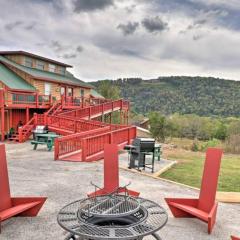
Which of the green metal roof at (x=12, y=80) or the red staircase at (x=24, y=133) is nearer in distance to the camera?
the red staircase at (x=24, y=133)

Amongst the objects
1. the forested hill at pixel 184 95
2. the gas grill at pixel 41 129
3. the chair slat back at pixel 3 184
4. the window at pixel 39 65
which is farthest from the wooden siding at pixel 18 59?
→ the forested hill at pixel 184 95

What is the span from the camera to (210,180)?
5.45 metres

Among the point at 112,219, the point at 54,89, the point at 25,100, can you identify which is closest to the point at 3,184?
the point at 112,219

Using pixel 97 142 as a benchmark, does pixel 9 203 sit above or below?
below

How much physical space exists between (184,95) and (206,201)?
339 feet

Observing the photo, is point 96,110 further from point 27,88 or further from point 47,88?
point 27,88

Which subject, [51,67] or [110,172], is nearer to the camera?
[110,172]

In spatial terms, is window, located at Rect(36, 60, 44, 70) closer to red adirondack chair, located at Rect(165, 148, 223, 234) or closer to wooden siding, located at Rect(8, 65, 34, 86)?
wooden siding, located at Rect(8, 65, 34, 86)

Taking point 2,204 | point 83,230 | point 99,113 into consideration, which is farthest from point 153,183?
point 99,113

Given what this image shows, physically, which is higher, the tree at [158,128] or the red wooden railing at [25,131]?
the red wooden railing at [25,131]

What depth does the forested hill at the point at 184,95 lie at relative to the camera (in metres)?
96.7

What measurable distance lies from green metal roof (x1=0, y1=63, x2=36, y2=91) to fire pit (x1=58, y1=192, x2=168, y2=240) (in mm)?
18173

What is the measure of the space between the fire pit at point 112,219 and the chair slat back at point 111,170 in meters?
1.49

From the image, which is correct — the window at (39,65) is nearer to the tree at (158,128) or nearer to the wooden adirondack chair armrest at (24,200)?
the tree at (158,128)
